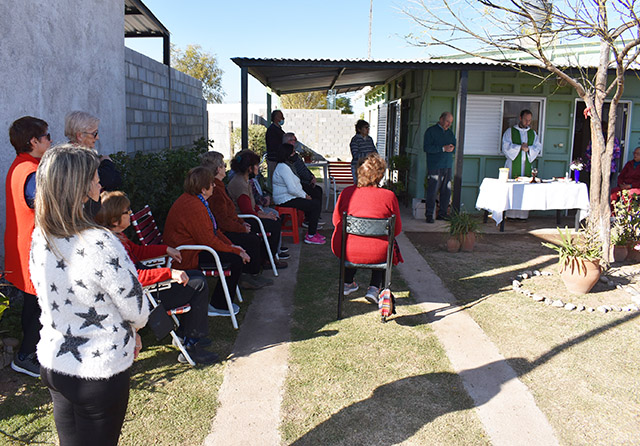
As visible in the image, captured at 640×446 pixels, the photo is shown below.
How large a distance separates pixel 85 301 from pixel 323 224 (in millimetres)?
6763

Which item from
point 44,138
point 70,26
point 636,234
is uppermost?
point 70,26

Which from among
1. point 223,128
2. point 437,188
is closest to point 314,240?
point 437,188

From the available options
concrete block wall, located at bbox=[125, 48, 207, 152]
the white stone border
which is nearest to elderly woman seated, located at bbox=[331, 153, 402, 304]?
the white stone border

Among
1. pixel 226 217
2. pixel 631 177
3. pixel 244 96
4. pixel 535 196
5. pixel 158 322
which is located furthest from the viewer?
pixel 631 177

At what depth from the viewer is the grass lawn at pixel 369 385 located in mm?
3000

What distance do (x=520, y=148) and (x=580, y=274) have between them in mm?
4440

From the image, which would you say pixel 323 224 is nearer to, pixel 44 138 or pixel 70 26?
pixel 70 26

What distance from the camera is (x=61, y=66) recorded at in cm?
Answer: 517

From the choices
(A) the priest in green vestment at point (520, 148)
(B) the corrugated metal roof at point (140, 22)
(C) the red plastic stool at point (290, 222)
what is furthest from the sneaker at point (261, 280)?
(A) the priest in green vestment at point (520, 148)

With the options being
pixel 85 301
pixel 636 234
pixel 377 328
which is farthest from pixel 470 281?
pixel 85 301

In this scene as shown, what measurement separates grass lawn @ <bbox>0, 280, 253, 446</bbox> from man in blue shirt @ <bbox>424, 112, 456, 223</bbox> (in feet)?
19.5

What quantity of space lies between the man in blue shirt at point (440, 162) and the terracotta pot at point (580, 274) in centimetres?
354

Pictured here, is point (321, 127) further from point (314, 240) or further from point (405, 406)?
point (405, 406)

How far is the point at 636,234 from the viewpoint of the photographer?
6.57 meters
